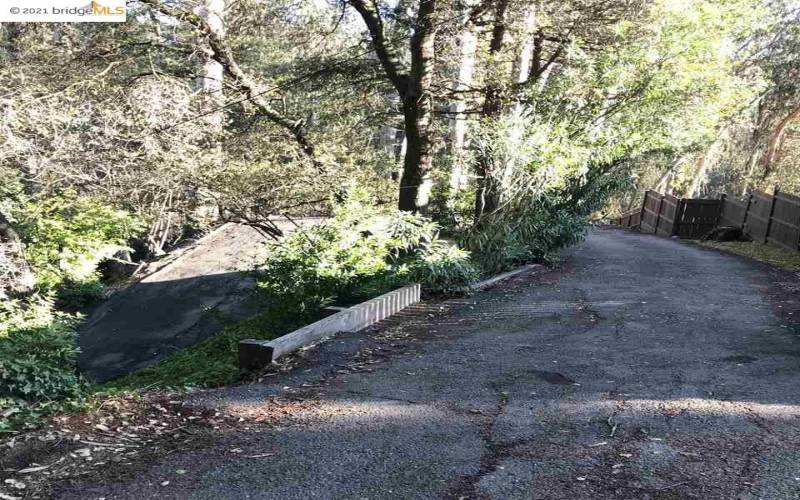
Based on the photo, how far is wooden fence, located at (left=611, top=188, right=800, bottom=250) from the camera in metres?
17.1

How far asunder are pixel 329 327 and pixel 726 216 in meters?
19.3

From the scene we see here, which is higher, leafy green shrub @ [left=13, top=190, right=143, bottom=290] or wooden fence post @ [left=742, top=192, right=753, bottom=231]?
wooden fence post @ [left=742, top=192, right=753, bottom=231]

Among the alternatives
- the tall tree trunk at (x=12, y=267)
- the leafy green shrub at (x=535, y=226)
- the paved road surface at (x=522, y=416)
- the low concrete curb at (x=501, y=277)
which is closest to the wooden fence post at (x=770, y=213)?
the leafy green shrub at (x=535, y=226)

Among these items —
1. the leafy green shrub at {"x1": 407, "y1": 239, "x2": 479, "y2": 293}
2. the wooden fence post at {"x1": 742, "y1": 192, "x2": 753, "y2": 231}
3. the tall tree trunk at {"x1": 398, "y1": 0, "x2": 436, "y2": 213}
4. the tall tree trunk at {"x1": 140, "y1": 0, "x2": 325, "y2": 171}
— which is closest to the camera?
the leafy green shrub at {"x1": 407, "y1": 239, "x2": 479, "y2": 293}

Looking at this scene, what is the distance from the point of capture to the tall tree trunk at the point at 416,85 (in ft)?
37.6

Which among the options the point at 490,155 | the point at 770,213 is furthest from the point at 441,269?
the point at 770,213

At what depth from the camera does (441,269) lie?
1023 centimetres

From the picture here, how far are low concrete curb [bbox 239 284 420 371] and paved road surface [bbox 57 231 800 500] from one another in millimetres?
253

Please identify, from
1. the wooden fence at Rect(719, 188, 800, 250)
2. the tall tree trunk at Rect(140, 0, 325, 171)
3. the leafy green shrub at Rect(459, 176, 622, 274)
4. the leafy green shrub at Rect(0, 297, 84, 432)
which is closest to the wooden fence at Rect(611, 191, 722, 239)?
the wooden fence at Rect(719, 188, 800, 250)

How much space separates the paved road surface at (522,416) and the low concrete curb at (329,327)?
25 centimetres

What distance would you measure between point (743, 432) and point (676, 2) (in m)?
12.6

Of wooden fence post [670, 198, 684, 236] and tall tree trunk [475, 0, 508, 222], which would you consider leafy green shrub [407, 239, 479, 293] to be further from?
wooden fence post [670, 198, 684, 236]

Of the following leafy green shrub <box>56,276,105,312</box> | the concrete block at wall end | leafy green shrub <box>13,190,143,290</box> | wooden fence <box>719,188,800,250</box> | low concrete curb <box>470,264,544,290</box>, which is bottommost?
leafy green shrub <box>56,276,105,312</box>

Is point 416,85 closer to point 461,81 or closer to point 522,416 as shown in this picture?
point 461,81
